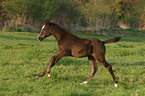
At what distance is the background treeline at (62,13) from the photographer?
30.8m

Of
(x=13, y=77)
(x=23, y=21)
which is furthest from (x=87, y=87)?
(x=23, y=21)

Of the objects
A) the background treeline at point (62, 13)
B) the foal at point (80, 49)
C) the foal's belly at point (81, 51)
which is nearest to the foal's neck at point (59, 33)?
the foal at point (80, 49)

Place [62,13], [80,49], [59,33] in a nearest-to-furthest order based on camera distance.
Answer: [80,49] → [59,33] → [62,13]

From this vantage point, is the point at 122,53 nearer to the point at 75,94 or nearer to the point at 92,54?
the point at 92,54

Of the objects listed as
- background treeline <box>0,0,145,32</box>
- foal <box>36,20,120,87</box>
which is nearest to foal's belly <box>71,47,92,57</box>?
foal <box>36,20,120,87</box>

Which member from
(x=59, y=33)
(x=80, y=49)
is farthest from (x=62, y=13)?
(x=80, y=49)

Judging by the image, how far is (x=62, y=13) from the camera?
36.5 m

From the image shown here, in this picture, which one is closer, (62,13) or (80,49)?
(80,49)

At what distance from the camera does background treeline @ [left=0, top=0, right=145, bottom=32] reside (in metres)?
Answer: 30.8

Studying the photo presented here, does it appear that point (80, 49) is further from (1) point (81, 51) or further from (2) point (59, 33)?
(2) point (59, 33)

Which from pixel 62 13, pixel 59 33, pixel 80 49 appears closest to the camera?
pixel 80 49

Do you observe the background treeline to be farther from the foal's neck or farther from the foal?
the foal

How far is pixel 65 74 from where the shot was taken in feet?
24.9

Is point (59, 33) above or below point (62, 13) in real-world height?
above
